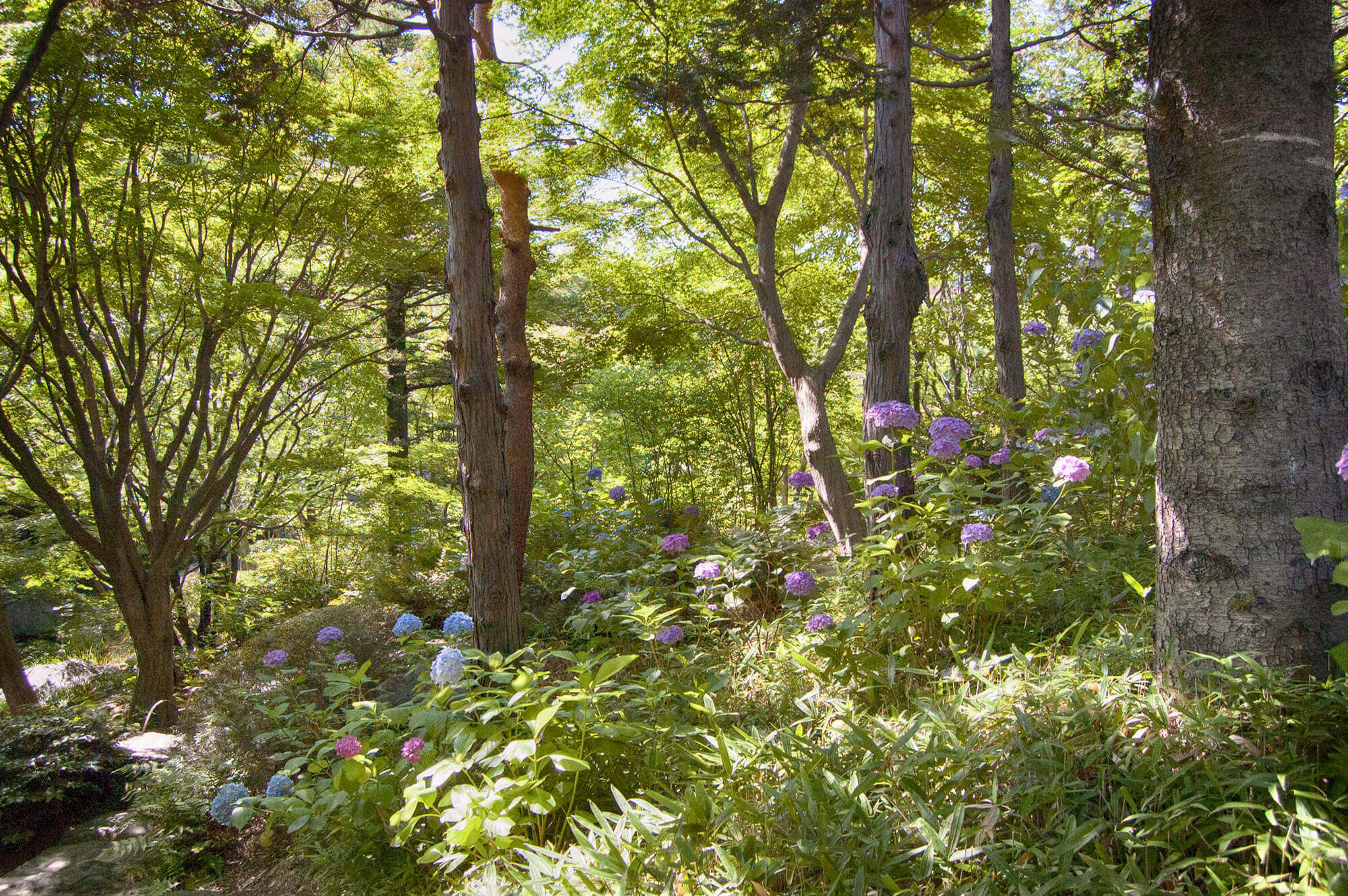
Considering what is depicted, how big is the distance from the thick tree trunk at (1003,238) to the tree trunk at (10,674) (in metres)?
6.70

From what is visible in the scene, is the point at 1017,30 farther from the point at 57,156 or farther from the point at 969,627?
the point at 57,156

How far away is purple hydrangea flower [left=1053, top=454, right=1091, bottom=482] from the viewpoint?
2520 mm

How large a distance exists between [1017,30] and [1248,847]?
9.58m

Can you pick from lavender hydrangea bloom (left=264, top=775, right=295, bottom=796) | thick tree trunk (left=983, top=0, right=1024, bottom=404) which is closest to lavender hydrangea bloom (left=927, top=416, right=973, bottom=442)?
thick tree trunk (left=983, top=0, right=1024, bottom=404)

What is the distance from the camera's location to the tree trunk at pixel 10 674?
469cm

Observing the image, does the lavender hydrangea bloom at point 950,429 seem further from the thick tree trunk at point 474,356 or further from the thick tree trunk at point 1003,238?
the thick tree trunk at point 1003,238

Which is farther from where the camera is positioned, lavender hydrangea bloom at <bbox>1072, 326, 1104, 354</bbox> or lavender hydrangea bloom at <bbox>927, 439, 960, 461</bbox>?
lavender hydrangea bloom at <bbox>1072, 326, 1104, 354</bbox>

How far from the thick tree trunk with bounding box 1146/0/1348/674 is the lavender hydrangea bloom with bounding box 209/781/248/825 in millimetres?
3191

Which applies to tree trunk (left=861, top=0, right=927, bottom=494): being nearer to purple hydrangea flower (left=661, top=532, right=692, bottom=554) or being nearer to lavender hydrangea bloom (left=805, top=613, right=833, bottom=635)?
lavender hydrangea bloom (left=805, top=613, right=833, bottom=635)

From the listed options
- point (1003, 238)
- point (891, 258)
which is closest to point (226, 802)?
point (891, 258)

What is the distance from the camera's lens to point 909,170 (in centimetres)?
395

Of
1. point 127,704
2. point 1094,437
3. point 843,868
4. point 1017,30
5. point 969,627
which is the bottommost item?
point 127,704

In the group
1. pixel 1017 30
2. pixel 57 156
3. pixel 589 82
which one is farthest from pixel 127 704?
pixel 1017 30

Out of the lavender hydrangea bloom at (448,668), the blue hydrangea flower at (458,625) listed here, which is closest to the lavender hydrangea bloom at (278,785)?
the lavender hydrangea bloom at (448,668)
